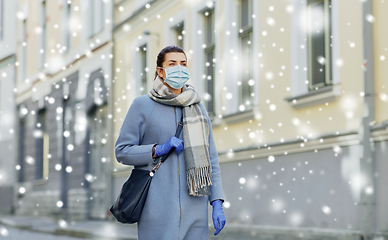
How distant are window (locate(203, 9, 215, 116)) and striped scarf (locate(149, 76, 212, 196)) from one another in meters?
8.18

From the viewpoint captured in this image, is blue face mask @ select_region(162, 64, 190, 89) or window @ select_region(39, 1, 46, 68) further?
window @ select_region(39, 1, 46, 68)

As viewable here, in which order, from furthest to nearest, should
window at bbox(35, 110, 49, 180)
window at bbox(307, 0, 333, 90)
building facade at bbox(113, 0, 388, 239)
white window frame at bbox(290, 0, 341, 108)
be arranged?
window at bbox(35, 110, 49, 180)
white window frame at bbox(290, 0, 341, 108)
window at bbox(307, 0, 333, 90)
building facade at bbox(113, 0, 388, 239)

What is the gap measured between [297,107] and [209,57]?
11.4 feet

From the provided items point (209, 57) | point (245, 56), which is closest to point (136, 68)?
point (209, 57)

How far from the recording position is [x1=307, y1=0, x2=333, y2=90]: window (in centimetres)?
825

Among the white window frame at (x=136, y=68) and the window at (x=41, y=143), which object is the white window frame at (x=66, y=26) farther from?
the white window frame at (x=136, y=68)

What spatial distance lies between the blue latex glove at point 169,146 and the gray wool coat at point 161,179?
5 centimetres

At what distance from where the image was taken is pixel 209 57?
1168cm

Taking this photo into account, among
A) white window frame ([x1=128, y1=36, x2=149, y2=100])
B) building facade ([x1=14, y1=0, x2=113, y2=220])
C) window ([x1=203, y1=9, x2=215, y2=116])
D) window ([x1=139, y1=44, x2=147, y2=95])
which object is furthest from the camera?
building facade ([x1=14, y1=0, x2=113, y2=220])

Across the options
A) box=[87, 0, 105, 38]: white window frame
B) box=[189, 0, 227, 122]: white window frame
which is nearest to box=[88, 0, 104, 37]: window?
box=[87, 0, 105, 38]: white window frame

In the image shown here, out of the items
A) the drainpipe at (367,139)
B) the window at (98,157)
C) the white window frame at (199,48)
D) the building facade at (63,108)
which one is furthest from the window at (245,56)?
the window at (98,157)

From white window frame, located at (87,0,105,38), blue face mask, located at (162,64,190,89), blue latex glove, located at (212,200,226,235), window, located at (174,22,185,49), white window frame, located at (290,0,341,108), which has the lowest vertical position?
blue latex glove, located at (212,200,226,235)

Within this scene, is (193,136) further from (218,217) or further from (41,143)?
(41,143)

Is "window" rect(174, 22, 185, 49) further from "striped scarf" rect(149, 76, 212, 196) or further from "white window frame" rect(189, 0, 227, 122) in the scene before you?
"striped scarf" rect(149, 76, 212, 196)
